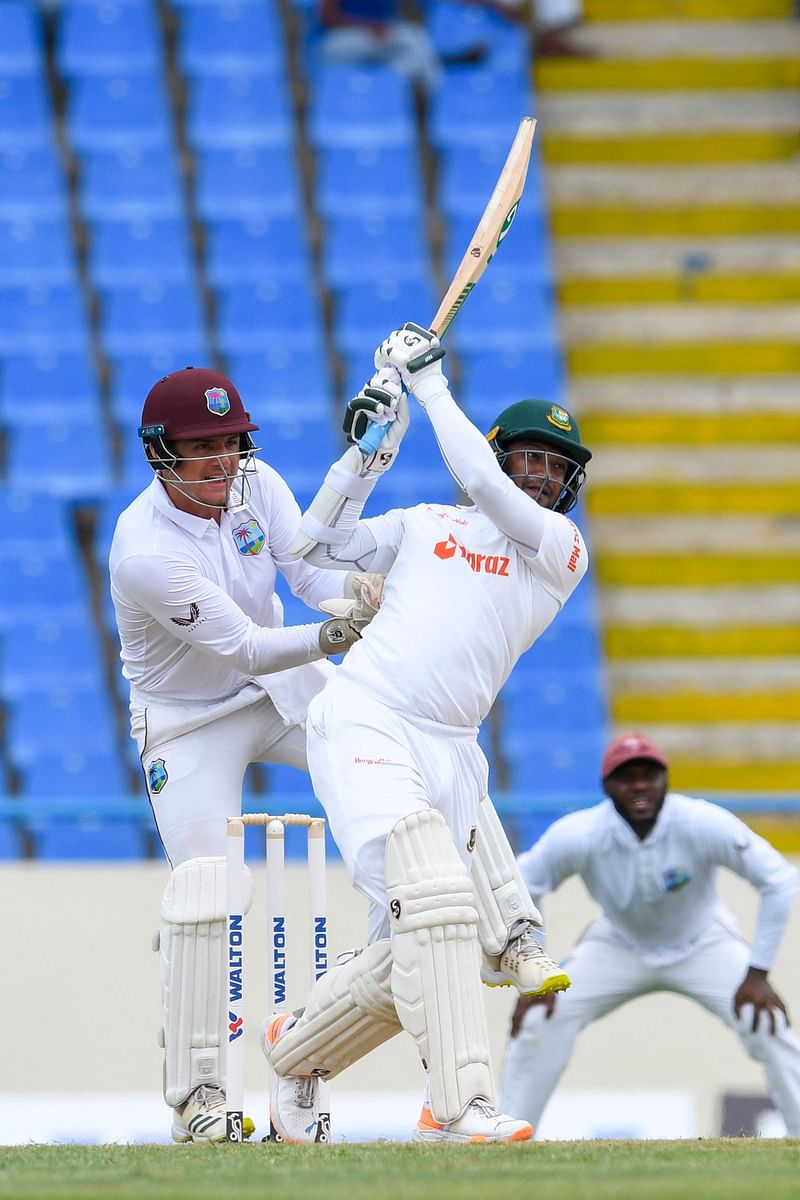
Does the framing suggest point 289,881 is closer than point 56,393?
Yes

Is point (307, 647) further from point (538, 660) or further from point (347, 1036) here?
point (538, 660)

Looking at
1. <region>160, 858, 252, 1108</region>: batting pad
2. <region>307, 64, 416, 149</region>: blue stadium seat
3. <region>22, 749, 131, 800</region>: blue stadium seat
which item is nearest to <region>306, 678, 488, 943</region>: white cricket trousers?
<region>160, 858, 252, 1108</region>: batting pad

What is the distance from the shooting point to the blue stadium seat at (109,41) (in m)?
8.90

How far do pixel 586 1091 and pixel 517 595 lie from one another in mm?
2367

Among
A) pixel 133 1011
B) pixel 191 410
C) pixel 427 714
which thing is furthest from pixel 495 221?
pixel 133 1011

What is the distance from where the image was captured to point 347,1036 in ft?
11.7

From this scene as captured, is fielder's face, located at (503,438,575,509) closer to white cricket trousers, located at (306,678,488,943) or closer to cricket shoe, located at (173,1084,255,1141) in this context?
white cricket trousers, located at (306,678,488,943)

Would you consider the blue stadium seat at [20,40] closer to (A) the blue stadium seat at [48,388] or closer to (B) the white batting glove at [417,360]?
(A) the blue stadium seat at [48,388]

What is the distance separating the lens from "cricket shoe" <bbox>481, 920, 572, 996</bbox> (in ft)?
11.8

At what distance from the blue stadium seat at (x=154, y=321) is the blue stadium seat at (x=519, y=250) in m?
1.15

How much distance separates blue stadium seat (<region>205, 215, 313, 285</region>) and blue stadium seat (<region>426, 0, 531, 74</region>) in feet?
4.06

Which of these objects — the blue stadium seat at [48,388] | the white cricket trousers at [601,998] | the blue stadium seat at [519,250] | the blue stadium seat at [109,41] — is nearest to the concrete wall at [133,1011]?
the white cricket trousers at [601,998]

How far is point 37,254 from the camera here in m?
8.55

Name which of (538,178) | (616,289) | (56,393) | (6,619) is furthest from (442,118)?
(6,619)
